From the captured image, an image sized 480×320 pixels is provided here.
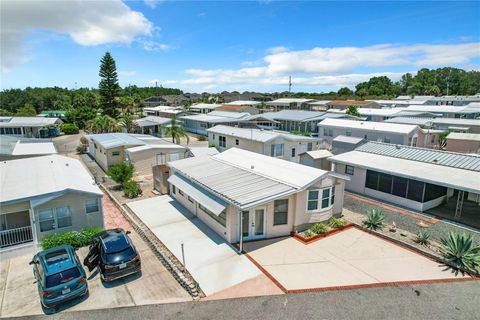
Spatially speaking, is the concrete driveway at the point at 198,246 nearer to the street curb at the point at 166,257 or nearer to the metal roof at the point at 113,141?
the street curb at the point at 166,257

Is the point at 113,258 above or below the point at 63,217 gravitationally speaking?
below

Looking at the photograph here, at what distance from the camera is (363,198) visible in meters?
20.9

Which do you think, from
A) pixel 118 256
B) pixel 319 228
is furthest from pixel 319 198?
pixel 118 256

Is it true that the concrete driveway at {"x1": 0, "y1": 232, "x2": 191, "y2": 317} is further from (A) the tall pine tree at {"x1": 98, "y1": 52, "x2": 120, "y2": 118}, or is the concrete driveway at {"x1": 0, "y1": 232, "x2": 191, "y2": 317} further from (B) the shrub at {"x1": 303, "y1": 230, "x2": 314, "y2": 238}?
(A) the tall pine tree at {"x1": 98, "y1": 52, "x2": 120, "y2": 118}

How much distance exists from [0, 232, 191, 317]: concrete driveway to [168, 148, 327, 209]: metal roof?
4353mm

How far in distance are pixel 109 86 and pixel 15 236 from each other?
54717mm

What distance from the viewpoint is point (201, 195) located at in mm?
15789

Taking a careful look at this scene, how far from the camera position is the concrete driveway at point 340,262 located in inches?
454

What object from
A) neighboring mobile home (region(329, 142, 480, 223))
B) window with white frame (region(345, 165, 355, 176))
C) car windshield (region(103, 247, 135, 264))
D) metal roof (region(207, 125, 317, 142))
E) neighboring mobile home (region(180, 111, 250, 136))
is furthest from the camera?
neighboring mobile home (region(180, 111, 250, 136))

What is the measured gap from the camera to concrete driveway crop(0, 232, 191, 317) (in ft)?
33.4

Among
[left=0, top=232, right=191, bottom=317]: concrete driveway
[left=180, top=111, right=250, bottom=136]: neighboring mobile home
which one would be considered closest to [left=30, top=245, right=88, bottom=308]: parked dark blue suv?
[left=0, top=232, right=191, bottom=317]: concrete driveway

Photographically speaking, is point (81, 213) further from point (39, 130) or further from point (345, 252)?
point (39, 130)

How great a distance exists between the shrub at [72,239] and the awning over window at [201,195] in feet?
16.6

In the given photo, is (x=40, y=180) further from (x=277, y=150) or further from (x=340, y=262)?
(x=277, y=150)
